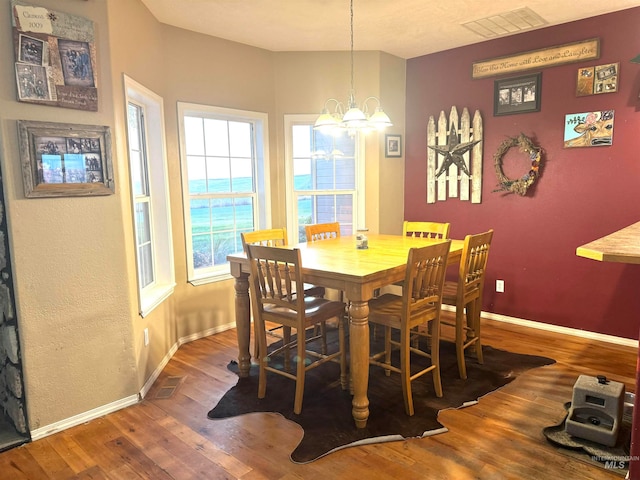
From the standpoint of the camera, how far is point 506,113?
4.07m

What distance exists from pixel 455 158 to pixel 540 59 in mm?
1116

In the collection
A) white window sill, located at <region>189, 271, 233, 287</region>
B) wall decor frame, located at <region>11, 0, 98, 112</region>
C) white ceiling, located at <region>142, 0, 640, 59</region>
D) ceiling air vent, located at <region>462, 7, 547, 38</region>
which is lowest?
white window sill, located at <region>189, 271, 233, 287</region>

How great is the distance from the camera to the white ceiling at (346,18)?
3.26 metres

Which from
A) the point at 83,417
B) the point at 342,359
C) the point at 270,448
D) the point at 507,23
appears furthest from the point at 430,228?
the point at 83,417

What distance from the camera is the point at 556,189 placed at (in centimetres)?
385

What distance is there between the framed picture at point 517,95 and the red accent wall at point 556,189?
49mm

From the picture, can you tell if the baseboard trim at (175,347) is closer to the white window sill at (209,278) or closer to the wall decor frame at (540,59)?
the white window sill at (209,278)

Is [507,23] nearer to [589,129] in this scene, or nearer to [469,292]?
[589,129]

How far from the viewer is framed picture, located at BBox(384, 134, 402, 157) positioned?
464 centimetres

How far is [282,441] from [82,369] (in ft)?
4.10

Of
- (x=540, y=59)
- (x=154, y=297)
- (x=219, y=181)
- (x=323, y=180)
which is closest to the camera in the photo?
(x=154, y=297)

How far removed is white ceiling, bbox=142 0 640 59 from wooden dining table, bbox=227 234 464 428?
1826 mm

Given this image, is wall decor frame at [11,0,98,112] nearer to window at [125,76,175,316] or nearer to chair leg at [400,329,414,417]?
window at [125,76,175,316]

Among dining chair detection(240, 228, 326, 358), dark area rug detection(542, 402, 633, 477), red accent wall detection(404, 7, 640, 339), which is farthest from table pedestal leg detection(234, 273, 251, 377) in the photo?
red accent wall detection(404, 7, 640, 339)
